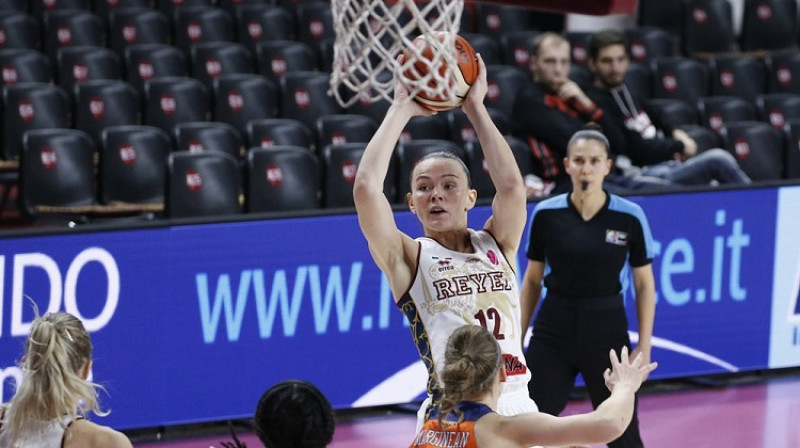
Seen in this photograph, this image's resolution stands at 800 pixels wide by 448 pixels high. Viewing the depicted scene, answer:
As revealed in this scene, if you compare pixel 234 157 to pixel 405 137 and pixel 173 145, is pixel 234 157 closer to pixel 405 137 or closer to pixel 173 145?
pixel 173 145

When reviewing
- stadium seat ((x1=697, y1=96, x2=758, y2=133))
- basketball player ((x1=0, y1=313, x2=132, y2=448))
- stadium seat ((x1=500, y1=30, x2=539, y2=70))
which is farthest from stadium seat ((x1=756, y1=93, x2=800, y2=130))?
basketball player ((x1=0, y1=313, x2=132, y2=448))

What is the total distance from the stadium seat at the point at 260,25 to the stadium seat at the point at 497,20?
1.98m

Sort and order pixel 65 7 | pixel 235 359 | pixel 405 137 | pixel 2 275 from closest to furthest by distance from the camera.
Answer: pixel 2 275 → pixel 235 359 → pixel 405 137 → pixel 65 7

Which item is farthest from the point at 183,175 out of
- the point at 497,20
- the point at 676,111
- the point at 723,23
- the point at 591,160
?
the point at 723,23

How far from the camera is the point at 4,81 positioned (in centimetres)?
1079

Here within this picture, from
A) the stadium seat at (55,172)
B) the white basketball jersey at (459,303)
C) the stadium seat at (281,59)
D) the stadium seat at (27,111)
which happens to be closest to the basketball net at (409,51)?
the white basketball jersey at (459,303)

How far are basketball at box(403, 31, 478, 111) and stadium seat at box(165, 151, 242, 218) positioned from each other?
15.9 feet

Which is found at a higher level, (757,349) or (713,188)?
(713,188)

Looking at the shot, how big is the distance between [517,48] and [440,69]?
823 centimetres

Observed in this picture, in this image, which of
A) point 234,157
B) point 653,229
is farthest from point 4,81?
point 653,229

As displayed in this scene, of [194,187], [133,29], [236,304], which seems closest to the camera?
[236,304]

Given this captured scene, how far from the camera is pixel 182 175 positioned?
9016 millimetres

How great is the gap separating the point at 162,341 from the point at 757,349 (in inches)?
152

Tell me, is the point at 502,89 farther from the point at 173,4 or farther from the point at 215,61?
the point at 173,4
